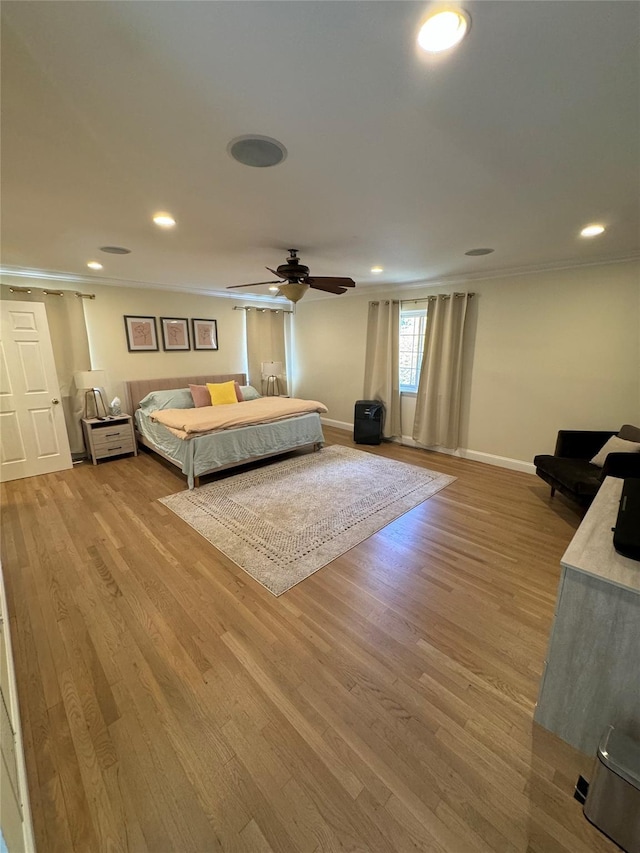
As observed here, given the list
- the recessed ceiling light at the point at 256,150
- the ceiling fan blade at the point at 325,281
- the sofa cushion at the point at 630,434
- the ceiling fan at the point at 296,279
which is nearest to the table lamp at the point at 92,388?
the ceiling fan at the point at 296,279

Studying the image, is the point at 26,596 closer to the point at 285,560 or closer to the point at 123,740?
the point at 123,740

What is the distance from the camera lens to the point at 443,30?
89 cm

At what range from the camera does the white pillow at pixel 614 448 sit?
109 inches

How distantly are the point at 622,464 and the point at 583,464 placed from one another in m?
0.49

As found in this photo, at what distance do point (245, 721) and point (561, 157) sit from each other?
9.48 feet

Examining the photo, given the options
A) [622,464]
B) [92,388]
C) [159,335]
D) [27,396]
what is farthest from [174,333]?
[622,464]

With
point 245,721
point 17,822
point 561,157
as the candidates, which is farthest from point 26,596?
point 561,157

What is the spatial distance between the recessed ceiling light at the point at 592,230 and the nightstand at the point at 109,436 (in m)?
5.20

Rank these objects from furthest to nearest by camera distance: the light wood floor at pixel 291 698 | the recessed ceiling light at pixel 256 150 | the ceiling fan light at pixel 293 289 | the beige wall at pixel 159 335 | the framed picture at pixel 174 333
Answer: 1. the framed picture at pixel 174 333
2. the beige wall at pixel 159 335
3. the ceiling fan light at pixel 293 289
4. the recessed ceiling light at pixel 256 150
5. the light wood floor at pixel 291 698

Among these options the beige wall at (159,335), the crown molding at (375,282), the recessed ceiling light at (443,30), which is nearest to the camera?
the recessed ceiling light at (443,30)

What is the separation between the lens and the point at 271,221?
2.32 meters

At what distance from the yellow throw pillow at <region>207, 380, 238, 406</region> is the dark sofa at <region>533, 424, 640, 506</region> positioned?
4062 millimetres

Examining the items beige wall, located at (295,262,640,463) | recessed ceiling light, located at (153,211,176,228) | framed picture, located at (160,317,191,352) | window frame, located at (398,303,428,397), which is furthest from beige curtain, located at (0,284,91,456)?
window frame, located at (398,303,428,397)

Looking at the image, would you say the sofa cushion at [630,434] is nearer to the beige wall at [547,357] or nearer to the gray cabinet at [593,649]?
the beige wall at [547,357]
